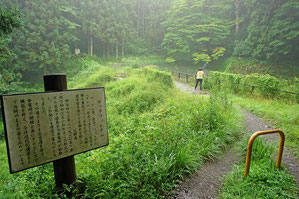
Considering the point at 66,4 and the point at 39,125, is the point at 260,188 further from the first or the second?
the point at 66,4

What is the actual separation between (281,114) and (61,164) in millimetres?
7521

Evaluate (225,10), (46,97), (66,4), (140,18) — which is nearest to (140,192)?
(46,97)

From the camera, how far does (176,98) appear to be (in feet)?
28.0

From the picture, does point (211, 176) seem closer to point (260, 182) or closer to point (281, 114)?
point (260, 182)

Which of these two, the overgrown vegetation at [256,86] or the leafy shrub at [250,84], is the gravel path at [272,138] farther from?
the leafy shrub at [250,84]

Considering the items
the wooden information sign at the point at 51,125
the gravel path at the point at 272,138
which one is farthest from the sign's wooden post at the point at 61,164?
the gravel path at the point at 272,138

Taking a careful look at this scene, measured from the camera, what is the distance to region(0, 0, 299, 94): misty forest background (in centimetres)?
2173

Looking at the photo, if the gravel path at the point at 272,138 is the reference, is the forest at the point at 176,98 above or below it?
above

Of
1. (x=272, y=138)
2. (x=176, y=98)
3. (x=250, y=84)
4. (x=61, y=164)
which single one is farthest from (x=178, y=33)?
(x=61, y=164)

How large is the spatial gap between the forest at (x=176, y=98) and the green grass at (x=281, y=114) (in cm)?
3

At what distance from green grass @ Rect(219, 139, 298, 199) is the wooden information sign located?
7.85 ft

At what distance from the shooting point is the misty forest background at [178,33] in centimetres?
2173

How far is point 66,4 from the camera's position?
3009 cm

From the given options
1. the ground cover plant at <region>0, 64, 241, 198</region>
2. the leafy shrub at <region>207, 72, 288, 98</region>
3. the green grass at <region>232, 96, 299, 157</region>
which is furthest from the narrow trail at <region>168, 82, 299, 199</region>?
the leafy shrub at <region>207, 72, 288, 98</region>
